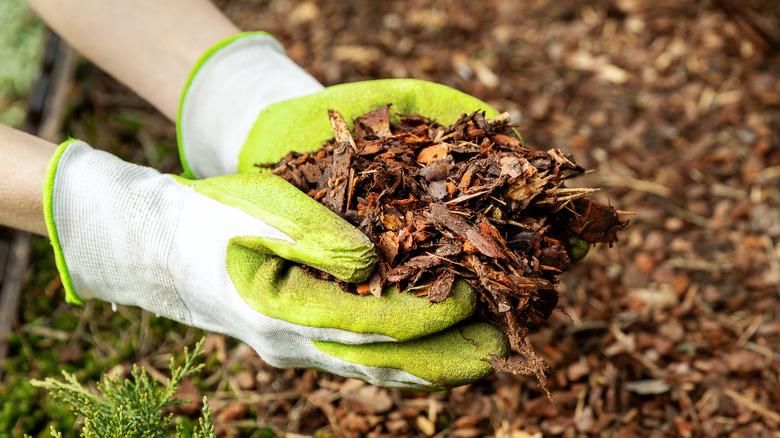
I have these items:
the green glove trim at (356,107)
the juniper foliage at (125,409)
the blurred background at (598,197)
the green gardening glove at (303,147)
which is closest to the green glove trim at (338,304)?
the green gardening glove at (303,147)

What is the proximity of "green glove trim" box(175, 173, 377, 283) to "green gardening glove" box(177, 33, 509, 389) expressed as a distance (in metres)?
0.09

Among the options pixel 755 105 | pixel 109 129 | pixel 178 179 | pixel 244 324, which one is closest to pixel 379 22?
pixel 109 129

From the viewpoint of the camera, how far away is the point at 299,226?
1692 millimetres

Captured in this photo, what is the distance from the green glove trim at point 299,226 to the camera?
163 centimetres

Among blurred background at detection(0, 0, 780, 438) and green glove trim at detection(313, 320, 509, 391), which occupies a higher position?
green glove trim at detection(313, 320, 509, 391)

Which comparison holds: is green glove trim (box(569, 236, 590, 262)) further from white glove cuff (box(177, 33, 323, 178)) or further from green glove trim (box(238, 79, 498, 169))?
white glove cuff (box(177, 33, 323, 178))

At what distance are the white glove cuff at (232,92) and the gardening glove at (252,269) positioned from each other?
47cm

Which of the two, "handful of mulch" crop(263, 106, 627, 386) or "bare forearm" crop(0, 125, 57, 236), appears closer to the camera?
"handful of mulch" crop(263, 106, 627, 386)

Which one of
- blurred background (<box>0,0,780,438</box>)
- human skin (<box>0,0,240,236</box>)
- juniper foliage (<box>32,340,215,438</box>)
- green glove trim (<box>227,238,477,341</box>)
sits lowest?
blurred background (<box>0,0,780,438</box>)

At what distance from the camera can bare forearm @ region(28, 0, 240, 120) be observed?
229cm

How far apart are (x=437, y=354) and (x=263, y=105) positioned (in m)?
1.26

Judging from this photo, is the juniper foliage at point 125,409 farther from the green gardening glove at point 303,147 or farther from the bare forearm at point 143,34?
the bare forearm at point 143,34

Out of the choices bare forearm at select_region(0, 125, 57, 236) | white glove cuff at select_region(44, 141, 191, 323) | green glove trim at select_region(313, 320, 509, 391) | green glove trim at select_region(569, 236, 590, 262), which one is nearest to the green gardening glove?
green glove trim at select_region(313, 320, 509, 391)

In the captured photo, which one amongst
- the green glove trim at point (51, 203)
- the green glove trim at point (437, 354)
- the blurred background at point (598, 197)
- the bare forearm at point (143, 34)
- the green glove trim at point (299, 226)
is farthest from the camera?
the blurred background at point (598, 197)
